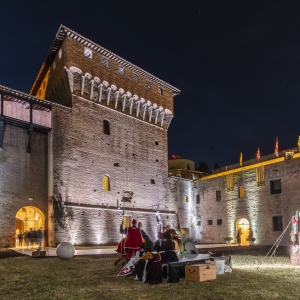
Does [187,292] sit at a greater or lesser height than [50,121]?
lesser

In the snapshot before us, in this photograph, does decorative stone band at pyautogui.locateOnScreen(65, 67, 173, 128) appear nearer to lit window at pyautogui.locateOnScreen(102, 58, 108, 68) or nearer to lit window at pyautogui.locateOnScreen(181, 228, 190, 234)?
lit window at pyautogui.locateOnScreen(102, 58, 108, 68)

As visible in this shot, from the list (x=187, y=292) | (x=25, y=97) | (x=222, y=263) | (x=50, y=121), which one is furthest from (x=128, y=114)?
(x=187, y=292)

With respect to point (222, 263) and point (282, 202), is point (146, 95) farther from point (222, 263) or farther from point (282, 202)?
point (222, 263)

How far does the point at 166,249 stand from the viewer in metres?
9.55

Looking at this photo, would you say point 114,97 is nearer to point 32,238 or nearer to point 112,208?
point 112,208

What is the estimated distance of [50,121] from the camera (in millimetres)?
23844

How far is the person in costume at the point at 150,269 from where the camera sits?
8.36 metres

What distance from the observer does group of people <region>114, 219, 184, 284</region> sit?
8.42 meters

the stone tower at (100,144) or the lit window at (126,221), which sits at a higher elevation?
the stone tower at (100,144)

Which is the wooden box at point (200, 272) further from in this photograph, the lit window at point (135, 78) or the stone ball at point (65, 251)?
the lit window at point (135, 78)

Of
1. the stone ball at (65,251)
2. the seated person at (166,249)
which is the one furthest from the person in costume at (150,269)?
the stone ball at (65,251)

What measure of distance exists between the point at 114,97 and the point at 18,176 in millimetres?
10691

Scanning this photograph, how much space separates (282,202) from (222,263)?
18.4 metres

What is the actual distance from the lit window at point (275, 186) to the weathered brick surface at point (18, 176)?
18.3 meters
